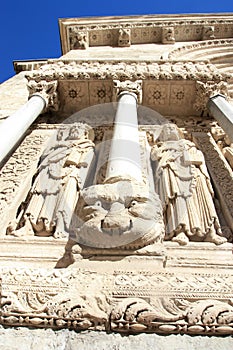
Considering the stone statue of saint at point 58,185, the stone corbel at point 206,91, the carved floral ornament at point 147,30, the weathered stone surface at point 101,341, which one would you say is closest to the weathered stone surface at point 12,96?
the stone statue of saint at point 58,185

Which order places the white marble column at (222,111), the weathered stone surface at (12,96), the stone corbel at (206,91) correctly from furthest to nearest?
the weathered stone surface at (12,96) < the stone corbel at (206,91) < the white marble column at (222,111)

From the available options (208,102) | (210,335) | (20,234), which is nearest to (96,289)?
(210,335)

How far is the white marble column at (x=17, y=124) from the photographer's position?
4.92m

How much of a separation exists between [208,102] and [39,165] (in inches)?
138

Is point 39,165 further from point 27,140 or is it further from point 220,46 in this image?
point 220,46

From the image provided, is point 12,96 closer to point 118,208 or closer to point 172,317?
point 118,208

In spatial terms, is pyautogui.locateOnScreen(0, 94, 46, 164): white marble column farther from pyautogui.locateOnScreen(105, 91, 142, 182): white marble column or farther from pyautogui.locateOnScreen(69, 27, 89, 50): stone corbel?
pyautogui.locateOnScreen(69, 27, 89, 50): stone corbel

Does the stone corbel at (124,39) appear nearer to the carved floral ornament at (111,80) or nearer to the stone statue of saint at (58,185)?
the carved floral ornament at (111,80)

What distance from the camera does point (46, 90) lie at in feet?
23.5

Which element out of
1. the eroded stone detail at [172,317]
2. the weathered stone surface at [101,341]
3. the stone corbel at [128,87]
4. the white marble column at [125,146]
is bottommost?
the weathered stone surface at [101,341]

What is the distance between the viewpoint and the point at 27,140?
676cm

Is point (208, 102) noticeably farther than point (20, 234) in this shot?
Yes

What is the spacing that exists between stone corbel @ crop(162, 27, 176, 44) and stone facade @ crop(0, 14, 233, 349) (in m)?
7.19

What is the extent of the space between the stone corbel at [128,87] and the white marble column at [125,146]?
0.39ft
